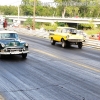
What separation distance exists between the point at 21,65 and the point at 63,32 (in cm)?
1087

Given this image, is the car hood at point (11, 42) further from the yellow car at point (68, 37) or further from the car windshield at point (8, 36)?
the yellow car at point (68, 37)

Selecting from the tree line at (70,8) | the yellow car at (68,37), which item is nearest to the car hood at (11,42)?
the yellow car at (68,37)

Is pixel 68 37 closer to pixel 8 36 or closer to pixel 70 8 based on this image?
pixel 8 36

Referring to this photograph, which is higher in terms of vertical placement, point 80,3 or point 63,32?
point 80,3

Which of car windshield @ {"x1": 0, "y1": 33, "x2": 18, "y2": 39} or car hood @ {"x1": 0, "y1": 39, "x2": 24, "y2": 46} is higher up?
car windshield @ {"x1": 0, "y1": 33, "x2": 18, "y2": 39}

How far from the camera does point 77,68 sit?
12.3 metres

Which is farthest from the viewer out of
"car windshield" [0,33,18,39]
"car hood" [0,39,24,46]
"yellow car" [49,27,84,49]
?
"yellow car" [49,27,84,49]

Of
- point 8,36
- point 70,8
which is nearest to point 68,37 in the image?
point 8,36

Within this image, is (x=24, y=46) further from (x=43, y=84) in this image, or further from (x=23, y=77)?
(x=43, y=84)

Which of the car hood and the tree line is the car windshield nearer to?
the car hood

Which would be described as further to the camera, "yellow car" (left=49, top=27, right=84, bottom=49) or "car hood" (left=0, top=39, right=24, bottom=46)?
"yellow car" (left=49, top=27, right=84, bottom=49)

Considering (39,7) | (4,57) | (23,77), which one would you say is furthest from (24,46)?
(39,7)

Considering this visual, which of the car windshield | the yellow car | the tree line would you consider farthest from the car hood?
the tree line

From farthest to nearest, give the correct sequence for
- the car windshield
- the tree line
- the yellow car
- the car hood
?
the tree line < the yellow car < the car windshield < the car hood
